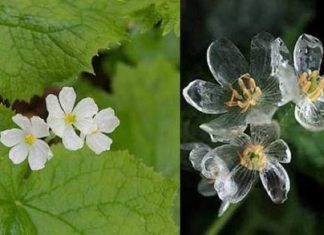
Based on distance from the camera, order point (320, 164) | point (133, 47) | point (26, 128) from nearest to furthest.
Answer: point (26, 128), point (320, 164), point (133, 47)

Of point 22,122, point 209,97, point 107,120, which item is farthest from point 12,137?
point 209,97

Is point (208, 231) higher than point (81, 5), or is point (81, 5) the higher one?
point (81, 5)

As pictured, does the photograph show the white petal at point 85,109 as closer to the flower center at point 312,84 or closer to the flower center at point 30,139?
the flower center at point 30,139

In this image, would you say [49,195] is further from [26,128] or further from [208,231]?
[208,231]

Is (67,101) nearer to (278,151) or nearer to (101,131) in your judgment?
(101,131)

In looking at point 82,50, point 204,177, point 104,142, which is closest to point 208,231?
point 204,177

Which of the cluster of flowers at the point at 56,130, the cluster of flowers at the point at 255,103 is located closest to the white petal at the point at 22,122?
the cluster of flowers at the point at 56,130

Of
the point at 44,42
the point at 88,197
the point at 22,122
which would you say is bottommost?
the point at 88,197
